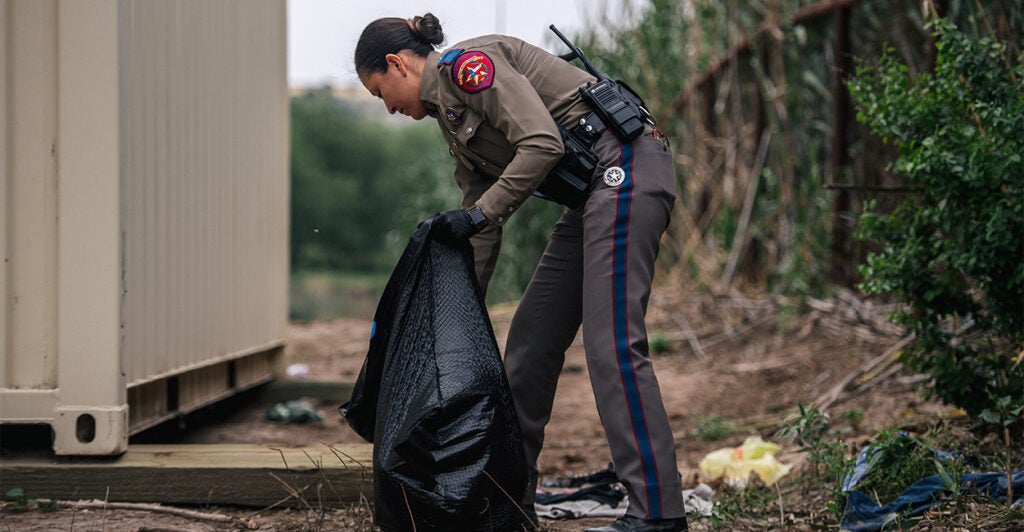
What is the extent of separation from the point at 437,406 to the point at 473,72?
0.92m

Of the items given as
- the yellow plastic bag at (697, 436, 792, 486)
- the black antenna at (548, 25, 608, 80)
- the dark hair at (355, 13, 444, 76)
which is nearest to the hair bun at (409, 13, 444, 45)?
the dark hair at (355, 13, 444, 76)

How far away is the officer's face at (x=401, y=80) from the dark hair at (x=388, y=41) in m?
0.02

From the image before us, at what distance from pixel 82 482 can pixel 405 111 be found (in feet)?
5.19

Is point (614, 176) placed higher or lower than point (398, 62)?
lower

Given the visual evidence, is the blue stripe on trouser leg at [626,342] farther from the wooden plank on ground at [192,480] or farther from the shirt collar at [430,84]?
the wooden plank on ground at [192,480]

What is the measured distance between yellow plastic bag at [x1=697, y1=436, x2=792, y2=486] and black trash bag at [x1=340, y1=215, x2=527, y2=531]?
50.5 inches

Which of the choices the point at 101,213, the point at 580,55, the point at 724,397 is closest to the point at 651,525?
the point at 580,55

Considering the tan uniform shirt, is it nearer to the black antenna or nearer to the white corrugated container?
the black antenna

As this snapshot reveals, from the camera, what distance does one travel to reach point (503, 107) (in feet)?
8.99

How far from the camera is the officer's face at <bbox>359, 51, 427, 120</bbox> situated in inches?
116

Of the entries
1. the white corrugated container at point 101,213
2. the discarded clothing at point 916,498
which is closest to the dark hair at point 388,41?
the white corrugated container at point 101,213

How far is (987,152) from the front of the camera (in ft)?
10.5

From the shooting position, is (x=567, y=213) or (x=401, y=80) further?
A: (x=567, y=213)

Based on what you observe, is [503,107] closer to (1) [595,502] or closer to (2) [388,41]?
(2) [388,41]
